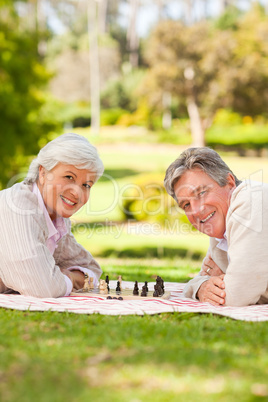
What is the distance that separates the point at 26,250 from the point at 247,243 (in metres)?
1.89

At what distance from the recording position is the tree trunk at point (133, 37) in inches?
2170

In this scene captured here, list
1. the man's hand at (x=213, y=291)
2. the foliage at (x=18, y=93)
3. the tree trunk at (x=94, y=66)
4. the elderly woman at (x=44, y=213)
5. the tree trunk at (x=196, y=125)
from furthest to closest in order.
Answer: the tree trunk at (x=94, y=66) < the tree trunk at (x=196, y=125) < the foliage at (x=18, y=93) < the elderly woman at (x=44, y=213) < the man's hand at (x=213, y=291)

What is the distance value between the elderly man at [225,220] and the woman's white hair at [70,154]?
0.74 meters

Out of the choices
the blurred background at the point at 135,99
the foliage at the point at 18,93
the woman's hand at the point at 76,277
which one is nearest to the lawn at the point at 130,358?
the woman's hand at the point at 76,277

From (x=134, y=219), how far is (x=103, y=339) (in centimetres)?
1651

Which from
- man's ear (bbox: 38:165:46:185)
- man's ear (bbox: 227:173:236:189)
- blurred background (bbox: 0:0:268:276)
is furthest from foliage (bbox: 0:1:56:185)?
man's ear (bbox: 227:173:236:189)

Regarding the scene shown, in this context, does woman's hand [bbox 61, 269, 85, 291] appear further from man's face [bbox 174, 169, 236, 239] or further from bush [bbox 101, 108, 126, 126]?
bush [bbox 101, 108, 126, 126]

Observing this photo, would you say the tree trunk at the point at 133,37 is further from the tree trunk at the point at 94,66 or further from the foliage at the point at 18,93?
the foliage at the point at 18,93

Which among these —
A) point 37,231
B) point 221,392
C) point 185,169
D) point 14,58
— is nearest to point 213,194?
point 185,169

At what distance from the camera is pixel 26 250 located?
4.41m

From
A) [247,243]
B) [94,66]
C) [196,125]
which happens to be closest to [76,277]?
[247,243]

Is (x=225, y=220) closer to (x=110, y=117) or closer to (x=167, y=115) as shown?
(x=167, y=115)

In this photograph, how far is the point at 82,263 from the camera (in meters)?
5.44

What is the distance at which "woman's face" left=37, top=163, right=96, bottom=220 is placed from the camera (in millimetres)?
4707
